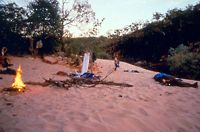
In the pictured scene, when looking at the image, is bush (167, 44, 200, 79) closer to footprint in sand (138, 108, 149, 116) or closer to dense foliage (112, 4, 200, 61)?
dense foliage (112, 4, 200, 61)

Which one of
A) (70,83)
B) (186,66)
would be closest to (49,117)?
(70,83)

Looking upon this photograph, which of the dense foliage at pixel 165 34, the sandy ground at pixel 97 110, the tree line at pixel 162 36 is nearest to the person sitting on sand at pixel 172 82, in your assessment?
the sandy ground at pixel 97 110

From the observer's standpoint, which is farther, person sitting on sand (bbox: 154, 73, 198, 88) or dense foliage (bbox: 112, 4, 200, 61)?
dense foliage (bbox: 112, 4, 200, 61)

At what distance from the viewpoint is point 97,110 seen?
621 centimetres

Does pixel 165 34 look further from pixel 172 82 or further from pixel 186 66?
pixel 172 82

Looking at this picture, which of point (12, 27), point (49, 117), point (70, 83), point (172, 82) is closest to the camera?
point (49, 117)

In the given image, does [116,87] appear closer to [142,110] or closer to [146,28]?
[142,110]

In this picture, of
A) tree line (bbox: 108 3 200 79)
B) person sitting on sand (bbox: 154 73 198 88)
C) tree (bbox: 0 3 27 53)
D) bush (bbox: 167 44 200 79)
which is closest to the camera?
person sitting on sand (bbox: 154 73 198 88)

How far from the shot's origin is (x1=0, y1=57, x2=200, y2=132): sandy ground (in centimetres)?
509

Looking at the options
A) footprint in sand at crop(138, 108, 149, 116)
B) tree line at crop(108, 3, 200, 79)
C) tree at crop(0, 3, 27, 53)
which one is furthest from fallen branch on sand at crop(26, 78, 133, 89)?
tree line at crop(108, 3, 200, 79)

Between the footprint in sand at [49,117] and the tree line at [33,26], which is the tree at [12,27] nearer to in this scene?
the tree line at [33,26]

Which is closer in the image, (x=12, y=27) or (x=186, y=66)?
(x=186, y=66)

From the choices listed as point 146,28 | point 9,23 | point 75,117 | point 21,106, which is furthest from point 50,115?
point 146,28

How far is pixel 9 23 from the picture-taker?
67.3 feet
